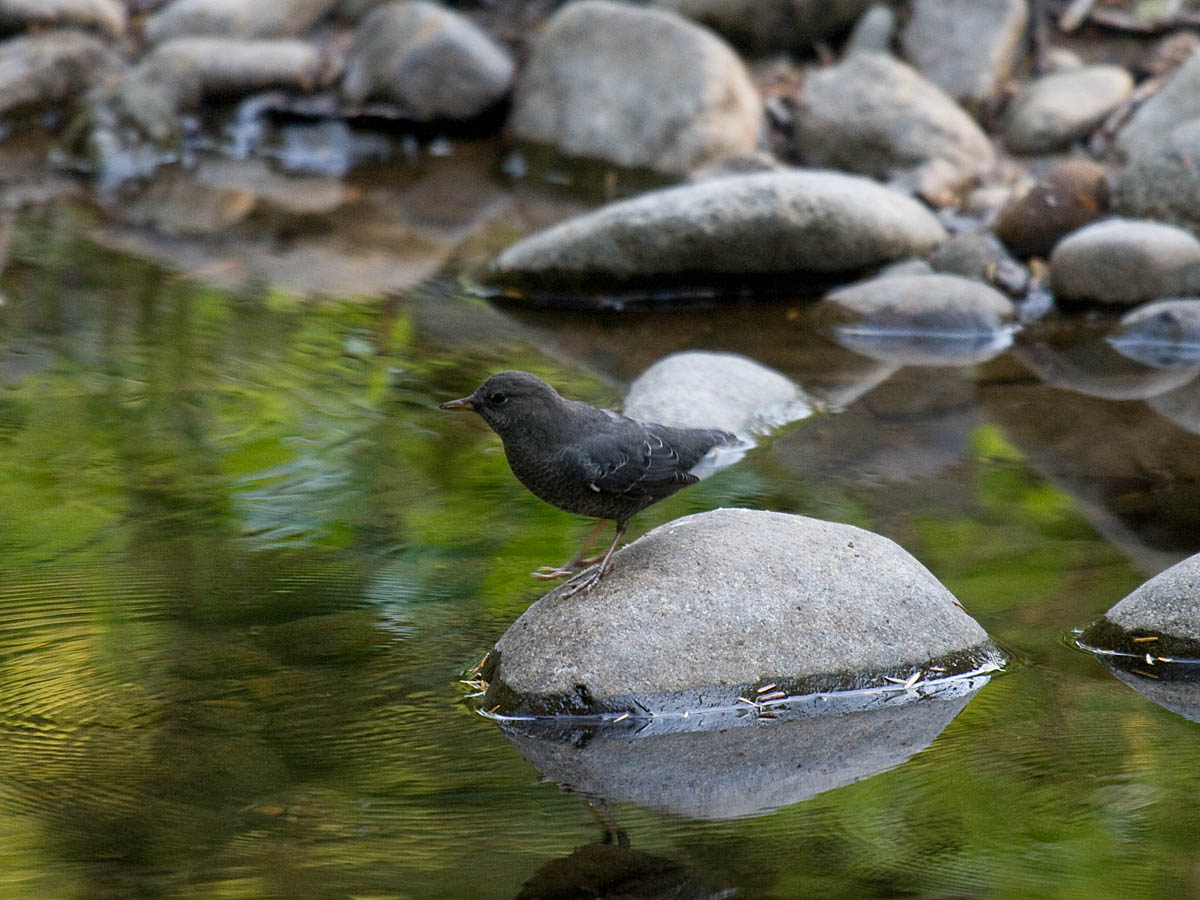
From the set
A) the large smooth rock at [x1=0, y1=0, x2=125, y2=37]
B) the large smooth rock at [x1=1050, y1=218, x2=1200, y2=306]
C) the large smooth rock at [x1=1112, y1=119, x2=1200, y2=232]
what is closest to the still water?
the large smooth rock at [x1=1050, y1=218, x2=1200, y2=306]

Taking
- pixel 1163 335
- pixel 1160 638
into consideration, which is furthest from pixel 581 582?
pixel 1163 335

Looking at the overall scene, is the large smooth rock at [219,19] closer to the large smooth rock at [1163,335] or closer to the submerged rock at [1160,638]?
the large smooth rock at [1163,335]

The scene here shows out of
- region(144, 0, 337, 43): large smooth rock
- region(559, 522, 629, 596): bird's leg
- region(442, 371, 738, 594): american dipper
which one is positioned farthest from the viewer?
region(144, 0, 337, 43): large smooth rock

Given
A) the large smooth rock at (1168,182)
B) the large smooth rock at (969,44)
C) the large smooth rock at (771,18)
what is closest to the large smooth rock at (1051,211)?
the large smooth rock at (1168,182)

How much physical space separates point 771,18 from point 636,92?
5.74 ft

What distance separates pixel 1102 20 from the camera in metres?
12.8

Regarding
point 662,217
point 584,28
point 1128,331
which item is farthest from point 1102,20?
point 662,217

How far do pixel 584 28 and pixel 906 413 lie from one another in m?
6.99

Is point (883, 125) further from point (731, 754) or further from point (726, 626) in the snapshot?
point (731, 754)

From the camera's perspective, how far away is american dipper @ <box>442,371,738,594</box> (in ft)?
13.2

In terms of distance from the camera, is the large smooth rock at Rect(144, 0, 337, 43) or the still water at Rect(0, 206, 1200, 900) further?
the large smooth rock at Rect(144, 0, 337, 43)

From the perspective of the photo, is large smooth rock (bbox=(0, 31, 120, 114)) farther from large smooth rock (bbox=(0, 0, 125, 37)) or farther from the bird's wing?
the bird's wing

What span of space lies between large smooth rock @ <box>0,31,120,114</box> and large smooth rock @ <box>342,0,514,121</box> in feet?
7.92

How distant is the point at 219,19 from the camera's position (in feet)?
45.3
